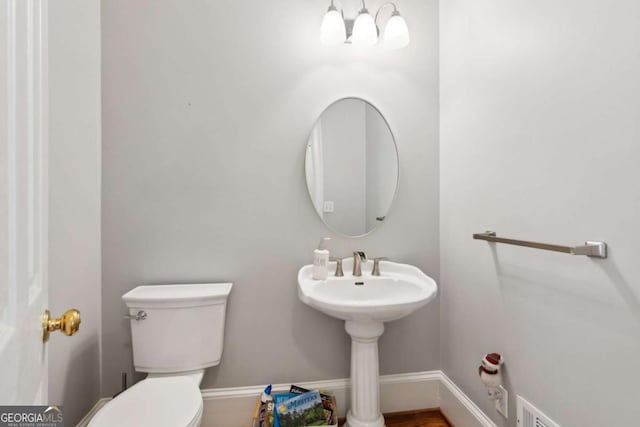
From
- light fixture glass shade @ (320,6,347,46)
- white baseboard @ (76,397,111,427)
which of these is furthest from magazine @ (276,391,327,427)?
light fixture glass shade @ (320,6,347,46)

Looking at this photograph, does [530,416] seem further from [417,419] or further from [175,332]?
[175,332]

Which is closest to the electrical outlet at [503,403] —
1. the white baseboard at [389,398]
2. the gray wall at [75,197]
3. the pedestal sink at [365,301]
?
the white baseboard at [389,398]

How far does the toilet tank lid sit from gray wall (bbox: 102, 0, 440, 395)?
0.07m

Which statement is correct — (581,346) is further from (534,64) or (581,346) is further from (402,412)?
(402,412)

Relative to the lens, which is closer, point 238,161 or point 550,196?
point 550,196

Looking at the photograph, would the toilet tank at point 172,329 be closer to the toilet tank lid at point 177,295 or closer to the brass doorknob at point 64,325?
the toilet tank lid at point 177,295

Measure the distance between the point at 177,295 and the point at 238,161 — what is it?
68 centimetres

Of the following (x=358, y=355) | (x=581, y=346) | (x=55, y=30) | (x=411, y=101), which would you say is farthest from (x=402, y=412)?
(x=55, y=30)

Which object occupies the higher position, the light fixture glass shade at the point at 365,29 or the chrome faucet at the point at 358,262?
the light fixture glass shade at the point at 365,29

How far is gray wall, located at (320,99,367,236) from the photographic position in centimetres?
166

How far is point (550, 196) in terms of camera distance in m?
1.06

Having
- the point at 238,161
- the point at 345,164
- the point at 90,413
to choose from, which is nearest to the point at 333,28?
the point at 345,164

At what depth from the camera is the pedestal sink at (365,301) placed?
1283 millimetres

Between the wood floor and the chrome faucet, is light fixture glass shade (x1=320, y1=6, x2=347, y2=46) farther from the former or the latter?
the wood floor
